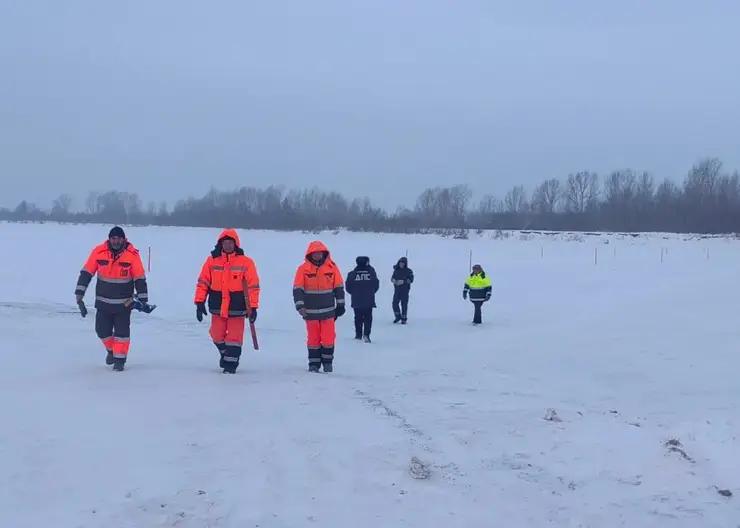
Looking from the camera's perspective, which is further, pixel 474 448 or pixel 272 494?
pixel 474 448

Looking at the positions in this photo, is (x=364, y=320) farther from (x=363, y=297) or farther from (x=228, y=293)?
(x=228, y=293)

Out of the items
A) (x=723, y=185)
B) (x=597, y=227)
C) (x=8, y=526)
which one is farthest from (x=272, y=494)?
(x=723, y=185)

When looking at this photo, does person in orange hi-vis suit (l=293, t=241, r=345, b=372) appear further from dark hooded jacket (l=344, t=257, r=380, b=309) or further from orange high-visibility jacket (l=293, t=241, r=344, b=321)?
dark hooded jacket (l=344, t=257, r=380, b=309)

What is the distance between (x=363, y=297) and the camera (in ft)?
45.4

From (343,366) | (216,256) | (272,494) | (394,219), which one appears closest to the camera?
(272,494)

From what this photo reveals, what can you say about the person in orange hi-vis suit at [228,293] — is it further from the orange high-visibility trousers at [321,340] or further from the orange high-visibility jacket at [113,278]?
the orange high-visibility trousers at [321,340]

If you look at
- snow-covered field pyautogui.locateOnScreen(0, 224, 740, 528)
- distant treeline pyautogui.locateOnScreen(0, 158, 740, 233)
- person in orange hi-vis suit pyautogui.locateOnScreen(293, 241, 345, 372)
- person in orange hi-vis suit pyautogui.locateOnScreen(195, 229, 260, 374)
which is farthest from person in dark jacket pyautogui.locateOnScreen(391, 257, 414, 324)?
distant treeline pyautogui.locateOnScreen(0, 158, 740, 233)

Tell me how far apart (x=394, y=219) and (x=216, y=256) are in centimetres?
7147

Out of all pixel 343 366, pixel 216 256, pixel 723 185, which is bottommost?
pixel 343 366

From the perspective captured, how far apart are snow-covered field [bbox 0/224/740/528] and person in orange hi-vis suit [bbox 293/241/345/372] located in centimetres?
47

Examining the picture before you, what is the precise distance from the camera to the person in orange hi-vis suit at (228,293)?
27.7 ft

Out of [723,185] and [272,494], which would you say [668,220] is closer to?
[723,185]

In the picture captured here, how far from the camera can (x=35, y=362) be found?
8.90 metres

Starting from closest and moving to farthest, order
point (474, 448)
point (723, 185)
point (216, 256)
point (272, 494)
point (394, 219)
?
point (272, 494), point (474, 448), point (216, 256), point (394, 219), point (723, 185)
